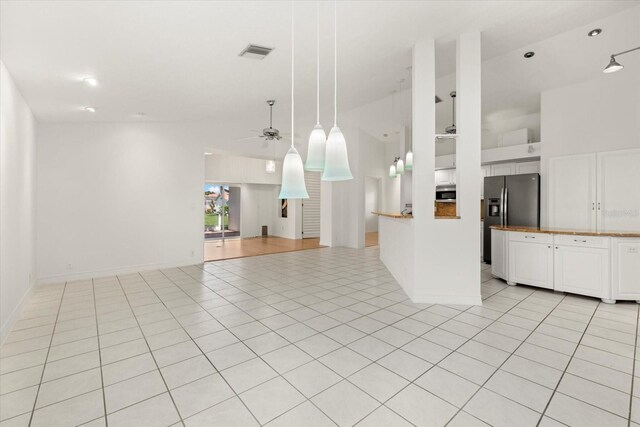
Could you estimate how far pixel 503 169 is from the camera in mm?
6750

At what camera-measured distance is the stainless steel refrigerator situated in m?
5.61

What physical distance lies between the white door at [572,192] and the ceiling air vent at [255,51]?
5.44 meters

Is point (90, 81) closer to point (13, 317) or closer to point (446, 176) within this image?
point (13, 317)

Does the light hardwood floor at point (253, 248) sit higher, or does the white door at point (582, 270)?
the white door at point (582, 270)

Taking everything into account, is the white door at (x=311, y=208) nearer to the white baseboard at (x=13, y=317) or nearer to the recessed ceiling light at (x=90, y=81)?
the recessed ceiling light at (x=90, y=81)

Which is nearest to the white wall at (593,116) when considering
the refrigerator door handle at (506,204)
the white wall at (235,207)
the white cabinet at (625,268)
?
the refrigerator door handle at (506,204)

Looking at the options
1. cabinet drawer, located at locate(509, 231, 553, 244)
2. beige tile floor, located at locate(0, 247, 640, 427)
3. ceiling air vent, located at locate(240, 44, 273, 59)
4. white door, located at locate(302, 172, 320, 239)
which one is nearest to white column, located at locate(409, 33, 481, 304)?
beige tile floor, located at locate(0, 247, 640, 427)

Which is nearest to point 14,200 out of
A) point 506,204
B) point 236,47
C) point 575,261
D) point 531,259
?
point 236,47

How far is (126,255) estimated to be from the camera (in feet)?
18.9

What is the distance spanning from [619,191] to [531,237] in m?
1.88

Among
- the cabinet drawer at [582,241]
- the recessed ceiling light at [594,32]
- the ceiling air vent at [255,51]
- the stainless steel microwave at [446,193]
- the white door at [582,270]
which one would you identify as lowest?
the white door at [582,270]

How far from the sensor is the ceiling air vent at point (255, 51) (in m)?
3.37

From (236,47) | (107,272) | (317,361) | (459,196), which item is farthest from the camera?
(107,272)

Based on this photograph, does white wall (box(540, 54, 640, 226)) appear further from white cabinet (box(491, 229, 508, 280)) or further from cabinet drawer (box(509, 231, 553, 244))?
cabinet drawer (box(509, 231, 553, 244))
